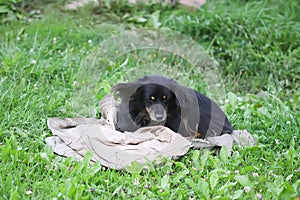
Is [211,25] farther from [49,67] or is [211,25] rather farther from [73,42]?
[49,67]

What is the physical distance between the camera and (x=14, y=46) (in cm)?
571

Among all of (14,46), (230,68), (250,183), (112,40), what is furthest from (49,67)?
(250,183)

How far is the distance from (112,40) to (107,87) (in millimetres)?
1293

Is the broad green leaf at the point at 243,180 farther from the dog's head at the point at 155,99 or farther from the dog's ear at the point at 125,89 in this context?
the dog's ear at the point at 125,89

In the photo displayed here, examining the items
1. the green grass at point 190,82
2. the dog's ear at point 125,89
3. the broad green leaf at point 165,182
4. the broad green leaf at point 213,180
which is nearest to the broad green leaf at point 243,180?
the green grass at point 190,82

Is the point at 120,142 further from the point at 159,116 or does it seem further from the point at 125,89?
the point at 125,89

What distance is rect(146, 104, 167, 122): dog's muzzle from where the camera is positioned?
14.2 feet

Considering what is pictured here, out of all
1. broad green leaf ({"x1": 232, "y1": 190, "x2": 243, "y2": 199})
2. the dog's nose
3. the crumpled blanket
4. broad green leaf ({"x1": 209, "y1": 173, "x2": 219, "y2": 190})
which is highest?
broad green leaf ({"x1": 232, "y1": 190, "x2": 243, "y2": 199})

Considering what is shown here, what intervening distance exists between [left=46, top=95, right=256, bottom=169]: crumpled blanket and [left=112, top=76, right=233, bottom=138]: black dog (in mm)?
106

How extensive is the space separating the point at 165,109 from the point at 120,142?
1.61ft

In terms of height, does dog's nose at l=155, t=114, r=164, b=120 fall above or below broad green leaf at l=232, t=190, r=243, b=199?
below

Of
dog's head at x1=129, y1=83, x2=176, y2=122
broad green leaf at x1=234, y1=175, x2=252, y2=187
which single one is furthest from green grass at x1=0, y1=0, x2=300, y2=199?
dog's head at x1=129, y1=83, x2=176, y2=122

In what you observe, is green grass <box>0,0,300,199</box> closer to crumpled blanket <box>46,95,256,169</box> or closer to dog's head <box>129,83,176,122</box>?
crumpled blanket <box>46,95,256,169</box>

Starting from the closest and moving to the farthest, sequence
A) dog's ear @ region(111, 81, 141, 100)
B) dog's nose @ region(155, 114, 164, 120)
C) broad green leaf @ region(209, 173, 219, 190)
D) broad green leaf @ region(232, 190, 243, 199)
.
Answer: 1. broad green leaf @ region(232, 190, 243, 199)
2. broad green leaf @ region(209, 173, 219, 190)
3. dog's nose @ region(155, 114, 164, 120)
4. dog's ear @ region(111, 81, 141, 100)
